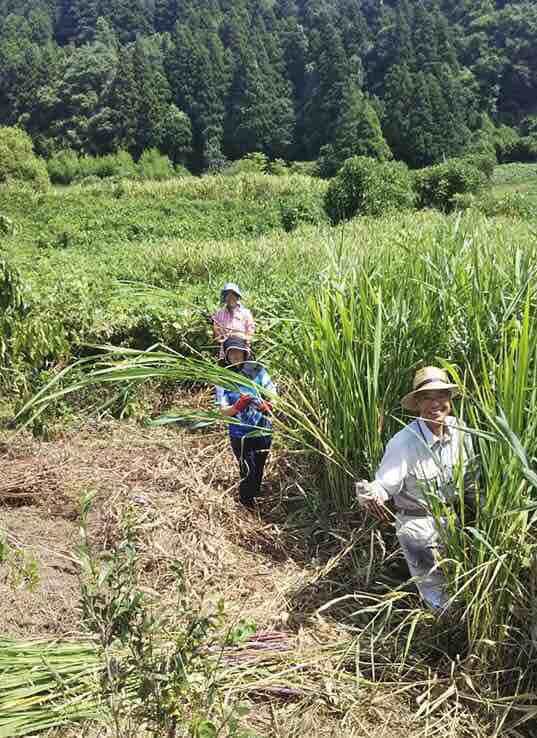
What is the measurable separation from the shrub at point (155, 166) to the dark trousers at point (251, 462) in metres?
43.8

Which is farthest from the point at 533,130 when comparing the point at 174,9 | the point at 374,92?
the point at 174,9

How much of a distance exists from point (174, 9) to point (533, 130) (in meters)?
55.4

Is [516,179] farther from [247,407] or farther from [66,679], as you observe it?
[66,679]

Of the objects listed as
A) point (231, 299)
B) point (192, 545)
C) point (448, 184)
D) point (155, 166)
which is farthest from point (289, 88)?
point (192, 545)

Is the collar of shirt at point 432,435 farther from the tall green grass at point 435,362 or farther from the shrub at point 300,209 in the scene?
the shrub at point 300,209

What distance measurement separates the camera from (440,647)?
246 cm

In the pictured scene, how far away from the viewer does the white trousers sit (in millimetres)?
2498

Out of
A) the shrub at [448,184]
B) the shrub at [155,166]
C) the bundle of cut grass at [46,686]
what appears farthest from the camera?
the shrub at [155,166]

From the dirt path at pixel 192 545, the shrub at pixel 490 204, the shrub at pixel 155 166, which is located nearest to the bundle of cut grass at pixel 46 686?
the dirt path at pixel 192 545

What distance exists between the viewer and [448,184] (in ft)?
73.2

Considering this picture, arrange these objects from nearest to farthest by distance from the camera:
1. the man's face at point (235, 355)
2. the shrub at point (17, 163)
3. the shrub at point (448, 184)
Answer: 1. the man's face at point (235, 355)
2. the shrub at point (448, 184)
3. the shrub at point (17, 163)

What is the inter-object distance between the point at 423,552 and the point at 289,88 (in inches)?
2536

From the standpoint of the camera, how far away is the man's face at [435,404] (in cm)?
258

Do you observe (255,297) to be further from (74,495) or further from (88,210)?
(88,210)
